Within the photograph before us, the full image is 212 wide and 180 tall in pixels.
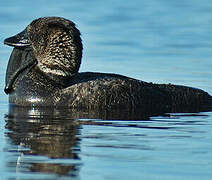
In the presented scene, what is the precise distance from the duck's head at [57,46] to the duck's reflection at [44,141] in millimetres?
1154

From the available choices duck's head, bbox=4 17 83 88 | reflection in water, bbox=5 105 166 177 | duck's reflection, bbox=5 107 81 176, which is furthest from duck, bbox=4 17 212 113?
duck's reflection, bbox=5 107 81 176

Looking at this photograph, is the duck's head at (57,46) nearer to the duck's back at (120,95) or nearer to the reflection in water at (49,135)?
the duck's back at (120,95)

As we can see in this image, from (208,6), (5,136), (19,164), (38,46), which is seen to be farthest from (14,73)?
(208,6)

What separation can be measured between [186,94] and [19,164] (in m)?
6.37

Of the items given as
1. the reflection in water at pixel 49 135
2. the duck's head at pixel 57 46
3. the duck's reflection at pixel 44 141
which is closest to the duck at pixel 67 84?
the duck's head at pixel 57 46

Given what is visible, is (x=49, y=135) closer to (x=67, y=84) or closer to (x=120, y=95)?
(x=120, y=95)

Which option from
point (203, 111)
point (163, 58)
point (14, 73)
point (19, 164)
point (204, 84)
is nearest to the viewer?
point (19, 164)

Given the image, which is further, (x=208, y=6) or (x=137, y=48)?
(x=208, y=6)

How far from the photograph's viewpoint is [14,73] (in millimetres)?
13695

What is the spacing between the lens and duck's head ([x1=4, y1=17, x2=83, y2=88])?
13242mm

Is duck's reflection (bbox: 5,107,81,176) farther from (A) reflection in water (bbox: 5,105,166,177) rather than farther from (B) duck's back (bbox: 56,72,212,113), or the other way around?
(B) duck's back (bbox: 56,72,212,113)

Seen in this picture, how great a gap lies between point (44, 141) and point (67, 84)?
4.19m

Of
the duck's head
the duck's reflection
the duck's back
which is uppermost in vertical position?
the duck's head

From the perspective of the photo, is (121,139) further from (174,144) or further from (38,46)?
(38,46)
